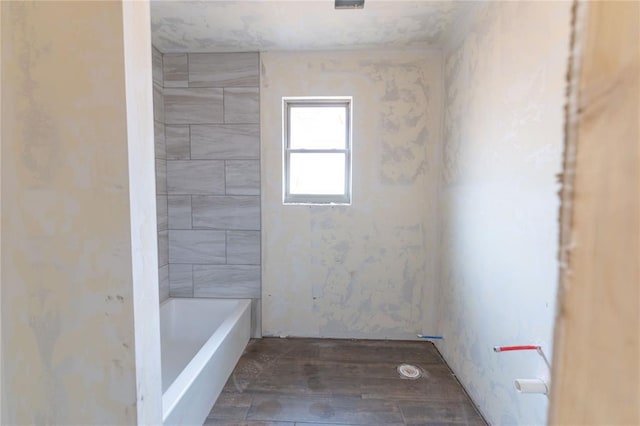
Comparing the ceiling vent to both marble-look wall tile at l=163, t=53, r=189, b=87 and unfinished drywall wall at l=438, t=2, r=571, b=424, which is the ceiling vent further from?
marble-look wall tile at l=163, t=53, r=189, b=87

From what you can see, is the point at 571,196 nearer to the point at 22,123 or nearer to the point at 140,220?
the point at 140,220

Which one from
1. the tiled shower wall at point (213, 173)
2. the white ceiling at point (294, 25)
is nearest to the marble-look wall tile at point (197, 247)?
the tiled shower wall at point (213, 173)

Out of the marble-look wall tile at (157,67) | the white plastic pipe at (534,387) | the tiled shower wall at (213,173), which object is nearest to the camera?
the white plastic pipe at (534,387)

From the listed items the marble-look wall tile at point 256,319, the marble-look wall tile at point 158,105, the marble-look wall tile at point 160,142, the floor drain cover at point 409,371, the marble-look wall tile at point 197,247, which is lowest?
the floor drain cover at point 409,371

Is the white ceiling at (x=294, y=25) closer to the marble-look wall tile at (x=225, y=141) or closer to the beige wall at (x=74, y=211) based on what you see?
the marble-look wall tile at (x=225, y=141)

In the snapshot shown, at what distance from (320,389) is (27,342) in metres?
1.50

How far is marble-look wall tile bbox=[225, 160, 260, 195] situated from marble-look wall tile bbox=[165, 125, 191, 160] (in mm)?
359

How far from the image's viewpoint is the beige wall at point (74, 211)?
0.71 meters

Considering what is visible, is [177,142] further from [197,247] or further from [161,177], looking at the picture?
[197,247]

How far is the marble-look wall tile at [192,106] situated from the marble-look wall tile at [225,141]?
0.24ft

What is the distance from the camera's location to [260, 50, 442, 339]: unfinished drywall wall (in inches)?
89.9

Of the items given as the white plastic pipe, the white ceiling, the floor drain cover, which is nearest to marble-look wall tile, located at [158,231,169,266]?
the white ceiling

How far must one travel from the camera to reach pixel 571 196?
294 millimetres

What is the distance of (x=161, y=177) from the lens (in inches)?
93.3
